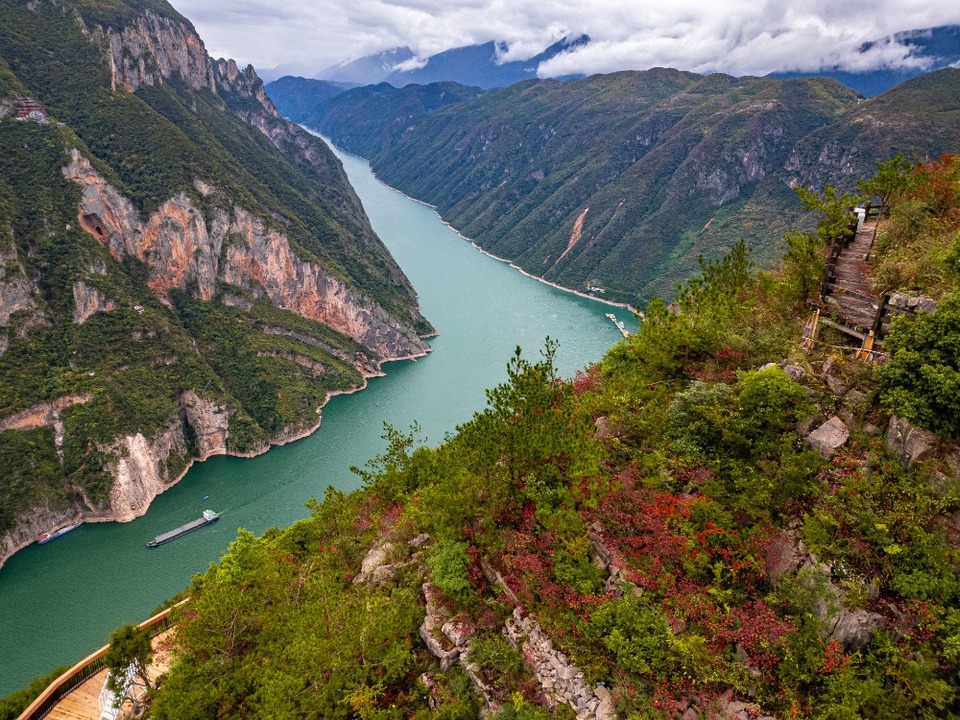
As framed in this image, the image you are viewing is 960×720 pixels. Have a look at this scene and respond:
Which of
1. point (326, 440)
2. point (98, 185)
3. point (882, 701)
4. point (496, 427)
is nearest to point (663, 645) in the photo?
point (882, 701)

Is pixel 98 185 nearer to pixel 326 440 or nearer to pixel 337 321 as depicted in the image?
pixel 337 321

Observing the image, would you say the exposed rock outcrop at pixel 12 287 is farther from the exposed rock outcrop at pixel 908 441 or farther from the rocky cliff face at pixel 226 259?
the exposed rock outcrop at pixel 908 441

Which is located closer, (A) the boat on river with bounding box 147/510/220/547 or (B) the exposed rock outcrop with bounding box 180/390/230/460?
(A) the boat on river with bounding box 147/510/220/547

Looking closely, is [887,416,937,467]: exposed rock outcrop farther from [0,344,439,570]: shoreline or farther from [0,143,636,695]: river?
[0,344,439,570]: shoreline

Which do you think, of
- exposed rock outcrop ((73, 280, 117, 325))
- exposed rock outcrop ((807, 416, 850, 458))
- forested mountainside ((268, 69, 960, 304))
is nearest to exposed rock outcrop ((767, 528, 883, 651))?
exposed rock outcrop ((807, 416, 850, 458))

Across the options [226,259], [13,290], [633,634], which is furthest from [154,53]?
[633,634]

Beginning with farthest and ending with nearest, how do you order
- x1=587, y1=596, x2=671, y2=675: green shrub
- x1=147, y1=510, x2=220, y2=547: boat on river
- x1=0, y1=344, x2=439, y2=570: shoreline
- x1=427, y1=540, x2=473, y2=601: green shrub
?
1. x1=0, y1=344, x2=439, y2=570: shoreline
2. x1=147, y1=510, x2=220, y2=547: boat on river
3. x1=427, y1=540, x2=473, y2=601: green shrub
4. x1=587, y1=596, x2=671, y2=675: green shrub

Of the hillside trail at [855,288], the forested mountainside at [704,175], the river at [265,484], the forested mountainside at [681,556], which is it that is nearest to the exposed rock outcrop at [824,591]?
the forested mountainside at [681,556]
